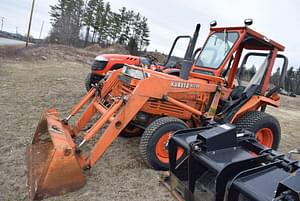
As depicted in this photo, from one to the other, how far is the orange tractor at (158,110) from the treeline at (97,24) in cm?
3619

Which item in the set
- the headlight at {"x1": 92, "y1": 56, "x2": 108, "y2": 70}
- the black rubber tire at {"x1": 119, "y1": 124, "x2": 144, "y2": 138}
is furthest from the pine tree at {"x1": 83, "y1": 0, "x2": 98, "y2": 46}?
the black rubber tire at {"x1": 119, "y1": 124, "x2": 144, "y2": 138}

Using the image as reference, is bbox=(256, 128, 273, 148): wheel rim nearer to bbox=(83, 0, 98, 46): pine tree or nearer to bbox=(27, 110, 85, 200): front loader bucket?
bbox=(27, 110, 85, 200): front loader bucket

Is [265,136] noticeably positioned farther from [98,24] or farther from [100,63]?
[98,24]

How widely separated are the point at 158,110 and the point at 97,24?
4016 centimetres

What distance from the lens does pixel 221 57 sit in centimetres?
443

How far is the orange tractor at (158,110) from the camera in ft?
9.60

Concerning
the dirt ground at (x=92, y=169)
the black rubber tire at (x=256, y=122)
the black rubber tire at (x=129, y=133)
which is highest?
the black rubber tire at (x=256, y=122)

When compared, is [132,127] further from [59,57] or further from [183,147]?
[59,57]

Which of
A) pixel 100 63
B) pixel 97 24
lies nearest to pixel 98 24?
pixel 97 24

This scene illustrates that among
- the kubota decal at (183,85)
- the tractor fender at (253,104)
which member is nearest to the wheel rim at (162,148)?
the kubota decal at (183,85)

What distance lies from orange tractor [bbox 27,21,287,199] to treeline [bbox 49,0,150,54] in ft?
119

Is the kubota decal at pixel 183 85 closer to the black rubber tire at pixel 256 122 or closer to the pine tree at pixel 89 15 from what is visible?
the black rubber tire at pixel 256 122

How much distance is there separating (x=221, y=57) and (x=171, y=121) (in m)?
1.56

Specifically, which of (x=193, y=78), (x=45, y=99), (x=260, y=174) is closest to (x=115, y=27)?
(x=45, y=99)
